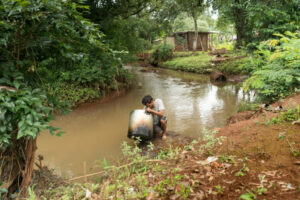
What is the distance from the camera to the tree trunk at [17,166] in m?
2.40

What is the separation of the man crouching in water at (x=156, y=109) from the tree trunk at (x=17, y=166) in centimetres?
249

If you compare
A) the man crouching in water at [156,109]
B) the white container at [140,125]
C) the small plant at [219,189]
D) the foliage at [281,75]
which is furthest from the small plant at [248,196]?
the foliage at [281,75]

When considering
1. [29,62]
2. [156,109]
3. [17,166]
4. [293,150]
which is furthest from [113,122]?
[293,150]

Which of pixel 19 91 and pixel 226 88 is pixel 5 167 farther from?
pixel 226 88

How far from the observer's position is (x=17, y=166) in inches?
100

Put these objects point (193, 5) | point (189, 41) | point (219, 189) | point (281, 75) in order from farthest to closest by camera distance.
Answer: point (189, 41)
point (193, 5)
point (281, 75)
point (219, 189)

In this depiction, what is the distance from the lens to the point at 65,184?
2891 mm

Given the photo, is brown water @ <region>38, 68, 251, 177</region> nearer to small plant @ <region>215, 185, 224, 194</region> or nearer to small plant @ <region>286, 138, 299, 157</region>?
small plant @ <region>215, 185, 224, 194</region>

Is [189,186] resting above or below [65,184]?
above

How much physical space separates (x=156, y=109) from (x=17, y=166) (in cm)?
299

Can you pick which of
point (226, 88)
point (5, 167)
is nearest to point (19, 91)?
point (5, 167)

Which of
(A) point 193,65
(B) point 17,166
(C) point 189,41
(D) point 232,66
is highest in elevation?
(C) point 189,41

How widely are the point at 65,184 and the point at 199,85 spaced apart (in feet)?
33.2

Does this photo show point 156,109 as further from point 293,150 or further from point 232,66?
point 232,66
